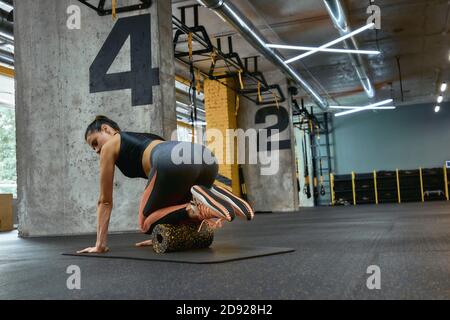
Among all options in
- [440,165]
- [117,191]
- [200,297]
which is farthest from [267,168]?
[200,297]

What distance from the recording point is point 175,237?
3.00 m

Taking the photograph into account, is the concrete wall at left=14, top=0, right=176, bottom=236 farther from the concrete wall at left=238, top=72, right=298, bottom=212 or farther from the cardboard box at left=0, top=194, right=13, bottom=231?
the concrete wall at left=238, top=72, right=298, bottom=212

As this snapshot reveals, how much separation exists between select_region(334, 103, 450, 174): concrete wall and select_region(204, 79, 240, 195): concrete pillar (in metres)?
7.69

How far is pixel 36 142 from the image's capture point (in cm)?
599

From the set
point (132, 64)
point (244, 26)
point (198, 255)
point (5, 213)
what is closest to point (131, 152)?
point (198, 255)

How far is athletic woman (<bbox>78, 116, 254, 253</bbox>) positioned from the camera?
289 cm

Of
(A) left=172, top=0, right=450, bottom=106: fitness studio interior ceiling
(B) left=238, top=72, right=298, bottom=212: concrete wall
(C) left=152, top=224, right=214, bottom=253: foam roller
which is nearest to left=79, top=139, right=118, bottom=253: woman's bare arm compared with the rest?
(C) left=152, top=224, right=214, bottom=253: foam roller

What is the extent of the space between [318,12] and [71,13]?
453 centimetres

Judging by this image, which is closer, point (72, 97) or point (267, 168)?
point (72, 97)

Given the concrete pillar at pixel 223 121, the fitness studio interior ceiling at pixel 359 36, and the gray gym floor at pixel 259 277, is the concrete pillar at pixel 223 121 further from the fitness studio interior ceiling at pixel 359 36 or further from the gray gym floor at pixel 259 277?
the gray gym floor at pixel 259 277

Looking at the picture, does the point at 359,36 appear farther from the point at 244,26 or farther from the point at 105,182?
the point at 105,182

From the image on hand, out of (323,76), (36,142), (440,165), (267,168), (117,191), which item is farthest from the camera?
(440,165)
